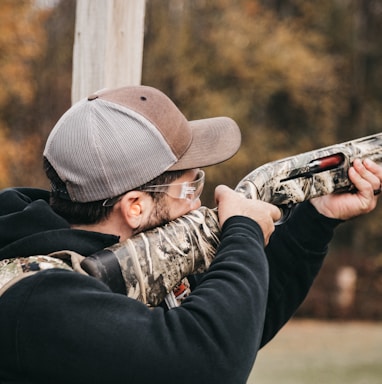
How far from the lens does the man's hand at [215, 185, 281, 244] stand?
2572 millimetres

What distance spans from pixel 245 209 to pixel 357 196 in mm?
807

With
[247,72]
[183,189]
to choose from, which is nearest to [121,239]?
[183,189]

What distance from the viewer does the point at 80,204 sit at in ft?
8.32

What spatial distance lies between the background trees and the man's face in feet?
59.9

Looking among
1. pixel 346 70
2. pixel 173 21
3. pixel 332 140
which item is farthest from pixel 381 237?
pixel 173 21

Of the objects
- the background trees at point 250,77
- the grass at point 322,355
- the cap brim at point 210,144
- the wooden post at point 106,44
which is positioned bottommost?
the grass at point 322,355

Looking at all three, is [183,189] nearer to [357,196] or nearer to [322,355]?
[357,196]

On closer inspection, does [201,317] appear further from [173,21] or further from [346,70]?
[346,70]

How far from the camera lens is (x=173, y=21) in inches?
976

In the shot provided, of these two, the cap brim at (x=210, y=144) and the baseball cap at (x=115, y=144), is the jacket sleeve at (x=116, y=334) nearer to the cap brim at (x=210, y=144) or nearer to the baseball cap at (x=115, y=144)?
the baseball cap at (x=115, y=144)

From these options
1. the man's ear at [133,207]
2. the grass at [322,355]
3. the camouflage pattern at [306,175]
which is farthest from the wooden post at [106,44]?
the grass at [322,355]

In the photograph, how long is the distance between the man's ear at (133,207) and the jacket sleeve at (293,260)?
0.81 meters

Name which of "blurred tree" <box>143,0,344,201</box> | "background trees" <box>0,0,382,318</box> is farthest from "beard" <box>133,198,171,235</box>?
"blurred tree" <box>143,0,344,201</box>

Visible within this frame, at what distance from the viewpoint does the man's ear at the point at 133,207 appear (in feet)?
8.25
